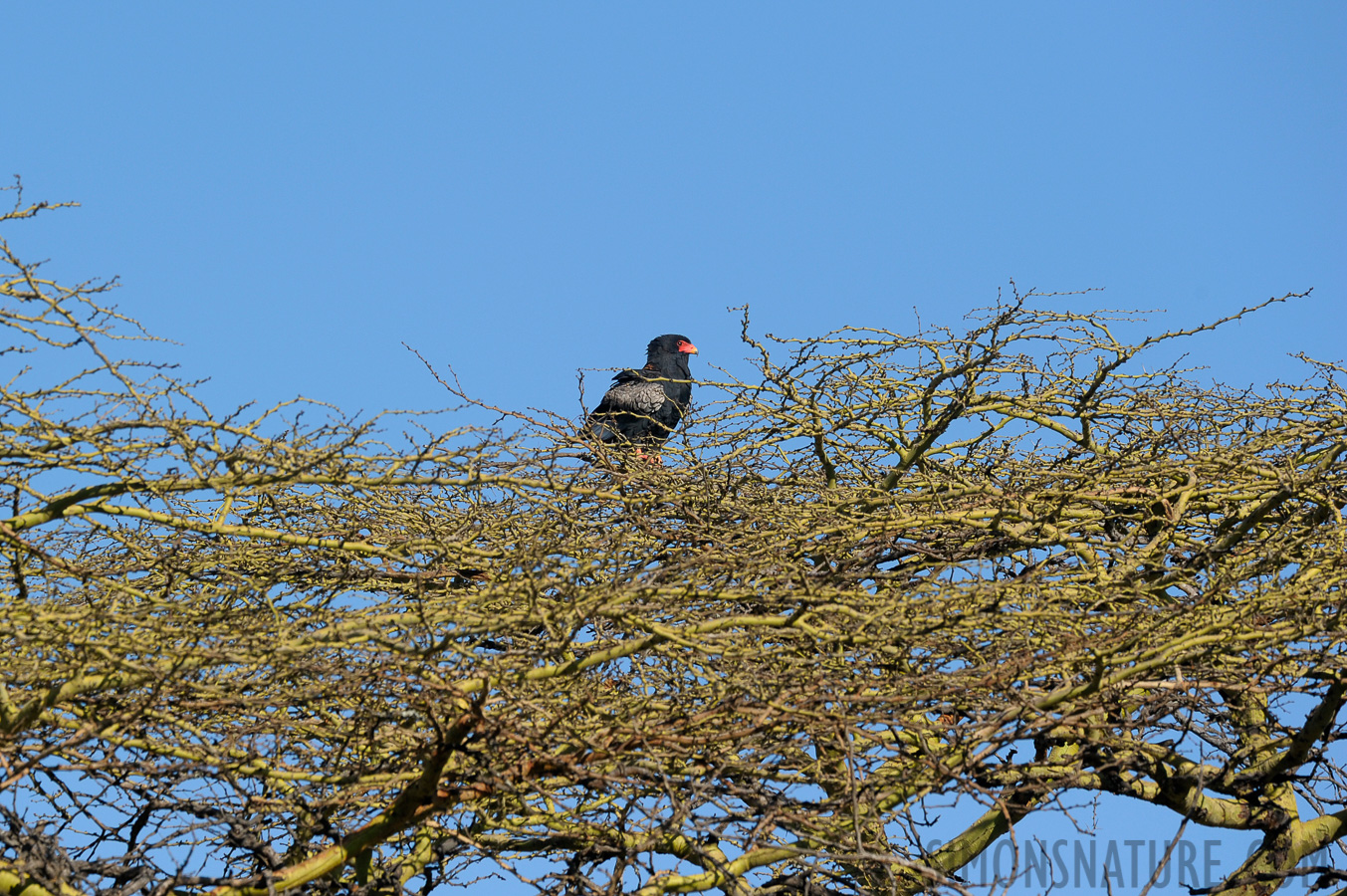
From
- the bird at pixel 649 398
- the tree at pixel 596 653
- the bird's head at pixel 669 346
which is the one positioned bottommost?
the tree at pixel 596 653

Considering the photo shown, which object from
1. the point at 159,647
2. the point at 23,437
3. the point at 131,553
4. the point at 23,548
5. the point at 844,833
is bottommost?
the point at 844,833

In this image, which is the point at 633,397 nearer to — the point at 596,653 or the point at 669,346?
the point at 669,346

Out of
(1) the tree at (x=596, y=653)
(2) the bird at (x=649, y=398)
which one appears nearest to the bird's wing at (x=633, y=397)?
(2) the bird at (x=649, y=398)

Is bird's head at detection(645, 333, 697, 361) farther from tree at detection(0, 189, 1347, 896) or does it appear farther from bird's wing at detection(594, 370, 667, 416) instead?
tree at detection(0, 189, 1347, 896)

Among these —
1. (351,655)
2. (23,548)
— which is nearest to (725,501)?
(351,655)

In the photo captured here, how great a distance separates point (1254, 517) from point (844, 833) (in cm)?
242

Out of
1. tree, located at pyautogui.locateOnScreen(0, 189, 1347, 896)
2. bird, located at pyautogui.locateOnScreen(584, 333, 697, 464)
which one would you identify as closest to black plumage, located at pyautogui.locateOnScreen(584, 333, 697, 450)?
bird, located at pyautogui.locateOnScreen(584, 333, 697, 464)

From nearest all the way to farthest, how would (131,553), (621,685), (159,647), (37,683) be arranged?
(159,647)
(37,683)
(621,685)
(131,553)

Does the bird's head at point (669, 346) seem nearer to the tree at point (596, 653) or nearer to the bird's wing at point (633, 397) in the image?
the bird's wing at point (633, 397)

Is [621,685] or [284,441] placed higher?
[284,441]

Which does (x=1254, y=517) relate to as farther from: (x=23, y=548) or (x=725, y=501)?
(x=23, y=548)

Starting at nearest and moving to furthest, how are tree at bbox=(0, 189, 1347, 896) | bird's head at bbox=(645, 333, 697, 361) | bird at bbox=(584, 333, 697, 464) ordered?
tree at bbox=(0, 189, 1347, 896) → bird at bbox=(584, 333, 697, 464) → bird's head at bbox=(645, 333, 697, 361)

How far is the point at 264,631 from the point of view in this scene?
403 centimetres

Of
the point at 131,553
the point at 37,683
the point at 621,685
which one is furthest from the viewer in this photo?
the point at 131,553
